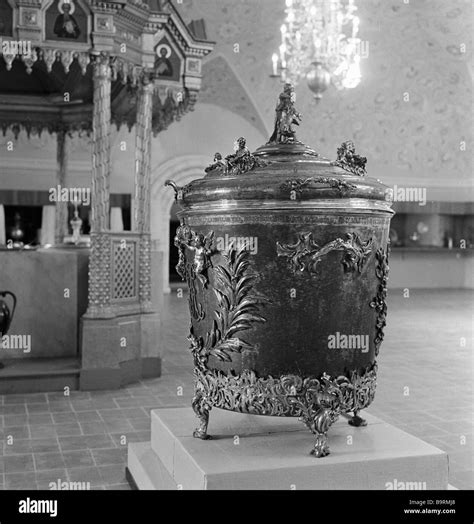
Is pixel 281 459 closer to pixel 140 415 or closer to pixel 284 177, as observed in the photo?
pixel 284 177

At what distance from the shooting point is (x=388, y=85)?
16969 millimetres

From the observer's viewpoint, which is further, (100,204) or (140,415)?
(100,204)

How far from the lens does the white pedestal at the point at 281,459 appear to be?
2924 millimetres

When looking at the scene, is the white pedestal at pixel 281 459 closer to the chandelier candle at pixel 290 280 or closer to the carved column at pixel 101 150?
the chandelier candle at pixel 290 280

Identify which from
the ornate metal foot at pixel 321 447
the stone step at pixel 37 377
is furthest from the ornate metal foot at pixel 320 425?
the stone step at pixel 37 377

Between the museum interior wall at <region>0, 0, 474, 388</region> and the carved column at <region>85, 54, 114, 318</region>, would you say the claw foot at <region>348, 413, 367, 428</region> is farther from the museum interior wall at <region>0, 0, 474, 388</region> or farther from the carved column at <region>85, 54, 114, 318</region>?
the museum interior wall at <region>0, 0, 474, 388</region>

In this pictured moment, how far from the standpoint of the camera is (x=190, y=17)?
44.2ft

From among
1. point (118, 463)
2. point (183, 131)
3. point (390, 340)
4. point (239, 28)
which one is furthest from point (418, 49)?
point (118, 463)

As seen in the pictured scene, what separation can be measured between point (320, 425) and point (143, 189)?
4.21 meters

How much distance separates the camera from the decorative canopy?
606 centimetres

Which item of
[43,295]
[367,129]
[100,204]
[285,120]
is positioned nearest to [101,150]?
[100,204]

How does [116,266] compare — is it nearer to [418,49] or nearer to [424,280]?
[418,49]

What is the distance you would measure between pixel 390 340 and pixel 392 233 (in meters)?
10.3

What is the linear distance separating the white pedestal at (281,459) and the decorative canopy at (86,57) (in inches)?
151
